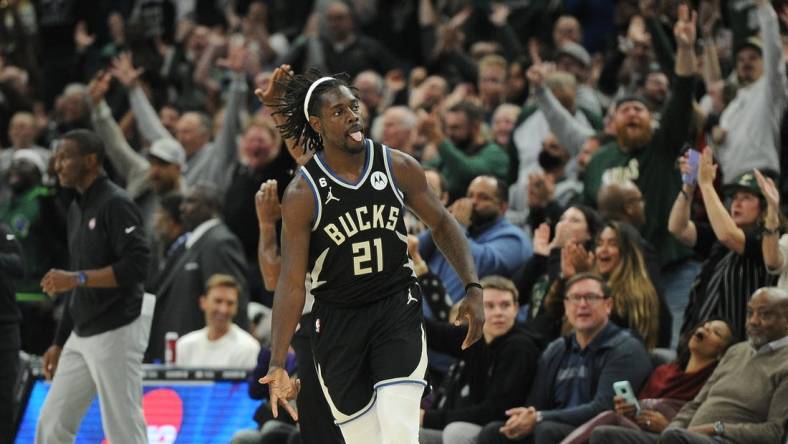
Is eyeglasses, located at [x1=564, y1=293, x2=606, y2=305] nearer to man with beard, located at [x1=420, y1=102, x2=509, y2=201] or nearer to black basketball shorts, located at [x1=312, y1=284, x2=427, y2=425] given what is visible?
black basketball shorts, located at [x1=312, y1=284, x2=427, y2=425]

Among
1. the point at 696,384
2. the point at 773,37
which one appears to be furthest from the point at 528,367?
the point at 773,37

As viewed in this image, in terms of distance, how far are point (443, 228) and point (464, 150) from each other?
5.35 m

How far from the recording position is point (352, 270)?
647 cm

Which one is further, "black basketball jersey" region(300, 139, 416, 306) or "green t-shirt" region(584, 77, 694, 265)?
"green t-shirt" region(584, 77, 694, 265)

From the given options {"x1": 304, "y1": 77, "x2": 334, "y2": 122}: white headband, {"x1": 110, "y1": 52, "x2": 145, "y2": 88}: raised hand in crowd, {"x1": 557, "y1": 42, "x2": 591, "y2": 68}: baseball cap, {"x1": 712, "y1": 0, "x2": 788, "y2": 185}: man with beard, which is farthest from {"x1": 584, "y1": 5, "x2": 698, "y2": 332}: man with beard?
{"x1": 110, "y1": 52, "x2": 145, "y2": 88}: raised hand in crowd

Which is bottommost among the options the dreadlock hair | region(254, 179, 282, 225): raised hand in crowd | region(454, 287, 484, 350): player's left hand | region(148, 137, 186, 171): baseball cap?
region(454, 287, 484, 350): player's left hand

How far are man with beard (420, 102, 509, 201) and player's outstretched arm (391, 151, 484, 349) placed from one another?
4.85m

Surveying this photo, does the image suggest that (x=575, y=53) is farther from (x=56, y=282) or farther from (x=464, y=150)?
(x=56, y=282)

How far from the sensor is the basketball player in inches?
254

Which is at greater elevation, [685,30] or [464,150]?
[685,30]

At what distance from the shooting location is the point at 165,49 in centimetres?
1764

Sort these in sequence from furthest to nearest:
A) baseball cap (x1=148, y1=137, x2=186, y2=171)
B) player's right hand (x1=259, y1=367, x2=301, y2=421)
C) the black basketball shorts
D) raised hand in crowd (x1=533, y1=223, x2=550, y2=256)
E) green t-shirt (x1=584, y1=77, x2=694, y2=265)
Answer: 1. baseball cap (x1=148, y1=137, x2=186, y2=171)
2. green t-shirt (x1=584, y1=77, x2=694, y2=265)
3. raised hand in crowd (x1=533, y1=223, x2=550, y2=256)
4. the black basketball shorts
5. player's right hand (x1=259, y1=367, x2=301, y2=421)

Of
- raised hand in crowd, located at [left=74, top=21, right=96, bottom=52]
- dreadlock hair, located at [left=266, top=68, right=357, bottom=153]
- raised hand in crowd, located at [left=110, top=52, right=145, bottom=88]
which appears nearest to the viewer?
dreadlock hair, located at [left=266, top=68, right=357, bottom=153]

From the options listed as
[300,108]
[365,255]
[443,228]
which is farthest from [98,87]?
[365,255]
